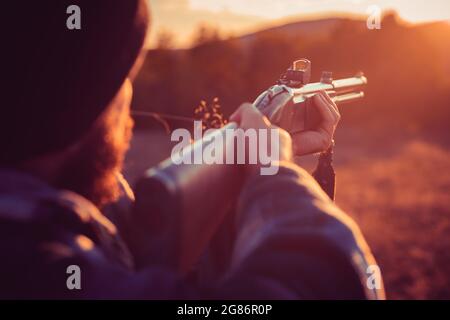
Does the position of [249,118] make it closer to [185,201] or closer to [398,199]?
[185,201]

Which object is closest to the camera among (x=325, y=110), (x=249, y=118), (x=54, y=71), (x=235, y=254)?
(x=54, y=71)

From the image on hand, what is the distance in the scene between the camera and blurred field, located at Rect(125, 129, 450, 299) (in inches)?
401

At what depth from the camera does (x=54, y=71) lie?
1236mm

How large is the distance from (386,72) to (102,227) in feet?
86.2

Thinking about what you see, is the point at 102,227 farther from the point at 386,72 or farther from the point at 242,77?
the point at 386,72

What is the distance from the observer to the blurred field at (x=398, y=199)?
401 inches

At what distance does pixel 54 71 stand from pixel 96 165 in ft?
1.05

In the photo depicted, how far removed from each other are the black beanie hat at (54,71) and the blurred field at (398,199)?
872cm

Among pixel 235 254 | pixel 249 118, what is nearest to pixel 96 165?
pixel 235 254

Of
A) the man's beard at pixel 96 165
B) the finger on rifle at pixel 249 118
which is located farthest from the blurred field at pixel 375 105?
the man's beard at pixel 96 165

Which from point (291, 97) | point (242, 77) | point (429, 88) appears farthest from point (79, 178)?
point (429, 88)

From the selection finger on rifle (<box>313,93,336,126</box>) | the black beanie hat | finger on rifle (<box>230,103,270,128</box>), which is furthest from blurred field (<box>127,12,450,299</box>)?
the black beanie hat
